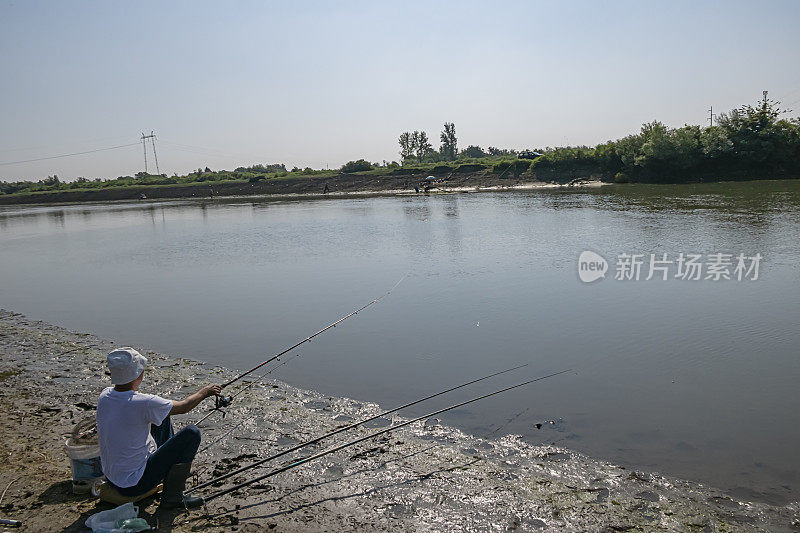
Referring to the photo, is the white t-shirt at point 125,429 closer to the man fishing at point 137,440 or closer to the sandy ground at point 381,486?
the man fishing at point 137,440

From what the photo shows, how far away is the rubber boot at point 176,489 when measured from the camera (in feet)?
14.3

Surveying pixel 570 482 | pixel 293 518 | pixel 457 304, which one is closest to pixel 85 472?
pixel 293 518

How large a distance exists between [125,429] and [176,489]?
2.27 ft

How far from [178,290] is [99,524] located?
38.0 ft

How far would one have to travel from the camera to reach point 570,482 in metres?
4.88

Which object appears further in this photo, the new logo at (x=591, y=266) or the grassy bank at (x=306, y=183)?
the grassy bank at (x=306, y=183)

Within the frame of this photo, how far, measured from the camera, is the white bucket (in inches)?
178

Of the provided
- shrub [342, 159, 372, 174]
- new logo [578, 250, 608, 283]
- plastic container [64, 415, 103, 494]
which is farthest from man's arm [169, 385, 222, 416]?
shrub [342, 159, 372, 174]

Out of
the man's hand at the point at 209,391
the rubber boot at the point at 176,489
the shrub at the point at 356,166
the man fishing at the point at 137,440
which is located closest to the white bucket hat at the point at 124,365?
the man fishing at the point at 137,440

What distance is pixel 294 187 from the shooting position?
71.1 m

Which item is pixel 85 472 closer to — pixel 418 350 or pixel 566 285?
pixel 418 350

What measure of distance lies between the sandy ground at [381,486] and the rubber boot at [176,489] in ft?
0.28

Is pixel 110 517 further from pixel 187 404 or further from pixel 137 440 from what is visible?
pixel 187 404

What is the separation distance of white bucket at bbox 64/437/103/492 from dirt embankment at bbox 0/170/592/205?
54.2m
